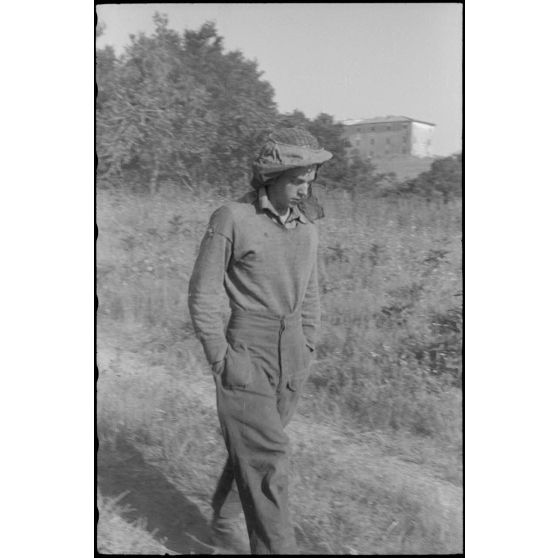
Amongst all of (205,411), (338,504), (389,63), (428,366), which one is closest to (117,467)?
(205,411)

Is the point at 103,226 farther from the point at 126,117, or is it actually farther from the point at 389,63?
the point at 389,63

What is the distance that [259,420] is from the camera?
333 cm

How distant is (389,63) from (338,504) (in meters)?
2.22

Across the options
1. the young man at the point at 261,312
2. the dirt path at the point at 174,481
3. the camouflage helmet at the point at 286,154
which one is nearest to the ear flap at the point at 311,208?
the young man at the point at 261,312

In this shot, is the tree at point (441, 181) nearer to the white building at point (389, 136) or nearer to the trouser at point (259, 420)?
the white building at point (389, 136)

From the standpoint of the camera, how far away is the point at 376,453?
3922mm

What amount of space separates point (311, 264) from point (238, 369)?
591 millimetres

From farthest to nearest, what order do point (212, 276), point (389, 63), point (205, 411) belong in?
point (205, 411) → point (389, 63) → point (212, 276)

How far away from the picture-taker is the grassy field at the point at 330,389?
12.4 ft

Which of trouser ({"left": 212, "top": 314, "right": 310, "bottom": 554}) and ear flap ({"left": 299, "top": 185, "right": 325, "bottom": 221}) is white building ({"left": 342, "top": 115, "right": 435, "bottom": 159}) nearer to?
ear flap ({"left": 299, "top": 185, "right": 325, "bottom": 221})

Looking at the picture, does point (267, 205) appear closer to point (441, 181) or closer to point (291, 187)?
point (291, 187)

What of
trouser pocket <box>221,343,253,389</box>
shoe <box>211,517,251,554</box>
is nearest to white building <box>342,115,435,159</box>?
trouser pocket <box>221,343,253,389</box>

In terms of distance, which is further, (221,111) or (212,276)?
(221,111)

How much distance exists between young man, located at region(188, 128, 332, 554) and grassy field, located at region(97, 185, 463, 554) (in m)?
0.44
